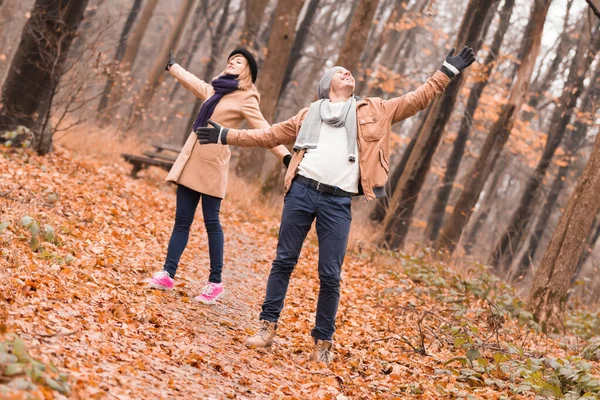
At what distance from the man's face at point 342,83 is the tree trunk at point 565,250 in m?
4.55

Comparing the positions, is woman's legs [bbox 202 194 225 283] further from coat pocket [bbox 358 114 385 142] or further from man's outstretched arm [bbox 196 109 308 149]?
coat pocket [bbox 358 114 385 142]

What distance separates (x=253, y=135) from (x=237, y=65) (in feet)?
3.33

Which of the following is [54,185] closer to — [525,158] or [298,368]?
[298,368]

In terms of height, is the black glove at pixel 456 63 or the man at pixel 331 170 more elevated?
the black glove at pixel 456 63

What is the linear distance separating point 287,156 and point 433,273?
4988 mm

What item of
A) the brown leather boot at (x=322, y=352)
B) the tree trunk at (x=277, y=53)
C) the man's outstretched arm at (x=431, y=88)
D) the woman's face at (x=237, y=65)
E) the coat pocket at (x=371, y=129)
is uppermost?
the tree trunk at (x=277, y=53)

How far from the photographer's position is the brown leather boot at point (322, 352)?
5021 mm

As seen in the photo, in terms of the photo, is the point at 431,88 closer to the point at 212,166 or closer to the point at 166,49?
the point at 212,166

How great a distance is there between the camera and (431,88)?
4.76 metres

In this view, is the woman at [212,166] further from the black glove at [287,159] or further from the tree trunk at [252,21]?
the tree trunk at [252,21]

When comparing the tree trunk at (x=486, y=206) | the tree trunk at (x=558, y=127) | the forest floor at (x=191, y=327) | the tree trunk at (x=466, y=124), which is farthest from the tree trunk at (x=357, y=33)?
the tree trunk at (x=486, y=206)

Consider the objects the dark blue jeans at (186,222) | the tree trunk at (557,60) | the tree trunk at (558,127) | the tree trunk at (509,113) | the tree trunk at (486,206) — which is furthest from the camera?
the tree trunk at (486,206)

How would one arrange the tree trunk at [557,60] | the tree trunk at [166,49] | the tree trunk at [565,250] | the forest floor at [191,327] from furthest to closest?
the tree trunk at [557,60] → the tree trunk at [166,49] → the tree trunk at [565,250] → the forest floor at [191,327]

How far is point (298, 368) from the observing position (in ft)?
16.0
